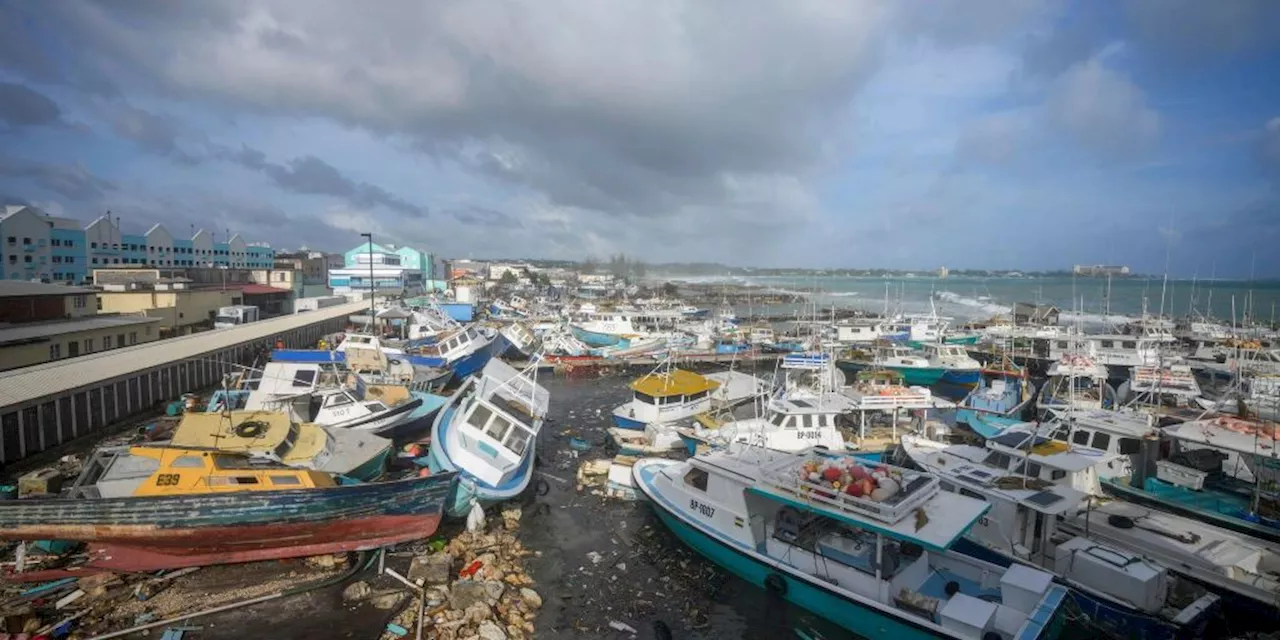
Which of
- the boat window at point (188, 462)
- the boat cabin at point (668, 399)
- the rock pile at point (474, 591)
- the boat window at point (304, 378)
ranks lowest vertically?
the rock pile at point (474, 591)

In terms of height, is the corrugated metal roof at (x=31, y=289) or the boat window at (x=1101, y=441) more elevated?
the corrugated metal roof at (x=31, y=289)

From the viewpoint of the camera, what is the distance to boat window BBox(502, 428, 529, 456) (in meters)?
15.6

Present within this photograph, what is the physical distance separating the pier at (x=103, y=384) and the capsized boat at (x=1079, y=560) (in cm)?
2462

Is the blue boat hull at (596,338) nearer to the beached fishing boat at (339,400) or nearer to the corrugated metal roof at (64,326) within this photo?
the beached fishing boat at (339,400)

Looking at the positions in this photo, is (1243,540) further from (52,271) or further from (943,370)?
(52,271)

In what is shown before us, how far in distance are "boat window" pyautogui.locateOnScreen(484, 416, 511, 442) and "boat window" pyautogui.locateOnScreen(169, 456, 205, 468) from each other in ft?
19.7

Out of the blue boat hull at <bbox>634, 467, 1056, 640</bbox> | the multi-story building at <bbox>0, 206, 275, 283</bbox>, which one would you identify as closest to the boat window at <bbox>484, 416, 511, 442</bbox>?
the blue boat hull at <bbox>634, 467, 1056, 640</bbox>

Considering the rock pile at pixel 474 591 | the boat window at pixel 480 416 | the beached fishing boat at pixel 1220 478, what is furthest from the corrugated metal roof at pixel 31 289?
the beached fishing boat at pixel 1220 478

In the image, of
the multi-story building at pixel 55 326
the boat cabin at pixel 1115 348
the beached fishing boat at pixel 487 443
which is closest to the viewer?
the beached fishing boat at pixel 487 443

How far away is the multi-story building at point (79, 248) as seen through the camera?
51.0 metres

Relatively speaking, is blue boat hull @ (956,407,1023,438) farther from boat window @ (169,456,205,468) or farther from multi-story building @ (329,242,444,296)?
multi-story building @ (329,242,444,296)

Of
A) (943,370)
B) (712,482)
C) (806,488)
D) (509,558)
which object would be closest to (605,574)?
(509,558)

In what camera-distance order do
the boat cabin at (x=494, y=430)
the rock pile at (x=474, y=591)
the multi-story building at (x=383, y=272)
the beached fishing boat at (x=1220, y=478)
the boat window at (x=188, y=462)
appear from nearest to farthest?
the rock pile at (x=474, y=591) → the boat window at (x=188, y=462) → the beached fishing boat at (x=1220, y=478) → the boat cabin at (x=494, y=430) → the multi-story building at (x=383, y=272)

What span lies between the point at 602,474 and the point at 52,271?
65.7m
